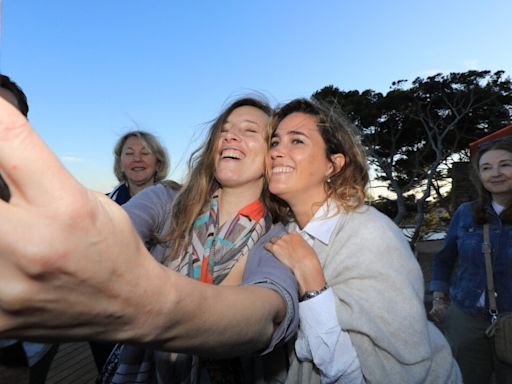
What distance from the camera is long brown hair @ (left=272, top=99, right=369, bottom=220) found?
1.90m

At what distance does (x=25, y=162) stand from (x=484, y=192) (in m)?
3.16

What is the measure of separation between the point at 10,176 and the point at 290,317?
83cm

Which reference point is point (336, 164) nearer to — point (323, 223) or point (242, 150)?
point (323, 223)

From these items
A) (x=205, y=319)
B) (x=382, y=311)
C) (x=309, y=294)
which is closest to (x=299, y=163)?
(x=309, y=294)

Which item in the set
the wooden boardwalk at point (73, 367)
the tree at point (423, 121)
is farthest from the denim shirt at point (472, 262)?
the tree at point (423, 121)

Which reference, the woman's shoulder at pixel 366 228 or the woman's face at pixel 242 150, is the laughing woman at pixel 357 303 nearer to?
the woman's shoulder at pixel 366 228

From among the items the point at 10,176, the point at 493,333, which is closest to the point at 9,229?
the point at 10,176

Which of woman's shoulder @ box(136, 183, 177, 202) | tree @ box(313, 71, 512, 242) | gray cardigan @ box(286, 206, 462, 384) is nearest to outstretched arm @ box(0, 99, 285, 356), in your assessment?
gray cardigan @ box(286, 206, 462, 384)

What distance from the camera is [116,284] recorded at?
0.51m

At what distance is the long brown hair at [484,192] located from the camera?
8.46ft

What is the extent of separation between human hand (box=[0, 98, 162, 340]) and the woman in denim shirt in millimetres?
2764

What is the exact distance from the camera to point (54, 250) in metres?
0.43

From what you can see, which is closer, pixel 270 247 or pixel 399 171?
pixel 270 247

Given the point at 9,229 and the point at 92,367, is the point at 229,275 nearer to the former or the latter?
the point at 9,229
